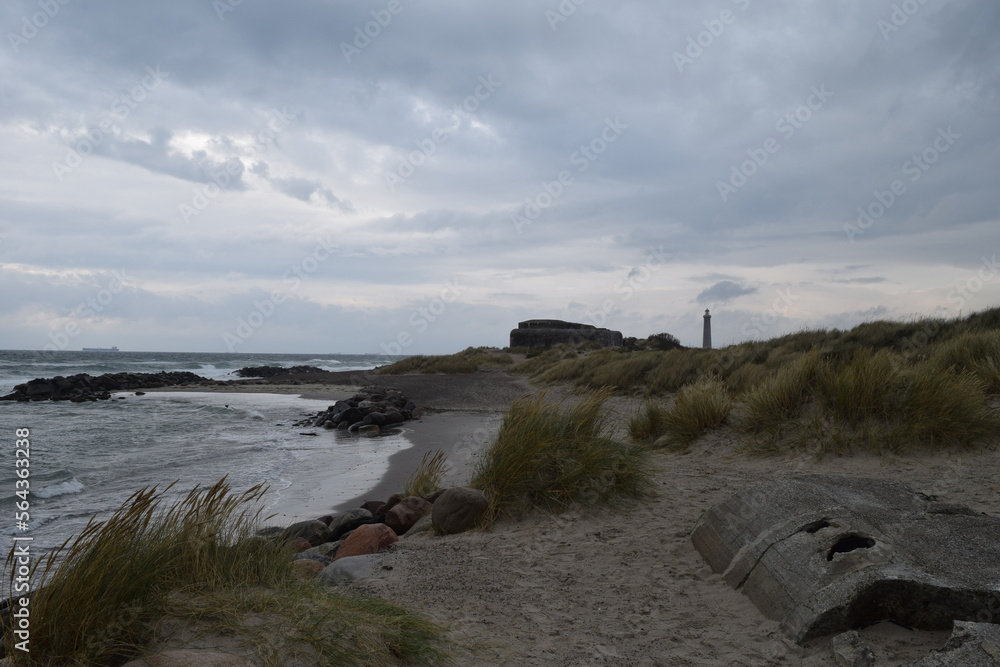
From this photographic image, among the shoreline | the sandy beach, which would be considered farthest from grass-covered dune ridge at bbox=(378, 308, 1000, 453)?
the shoreline

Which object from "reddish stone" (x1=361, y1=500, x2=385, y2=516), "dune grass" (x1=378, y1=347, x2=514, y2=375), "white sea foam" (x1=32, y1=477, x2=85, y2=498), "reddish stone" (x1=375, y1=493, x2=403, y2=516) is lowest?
"white sea foam" (x1=32, y1=477, x2=85, y2=498)

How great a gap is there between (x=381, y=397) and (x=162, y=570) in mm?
15066

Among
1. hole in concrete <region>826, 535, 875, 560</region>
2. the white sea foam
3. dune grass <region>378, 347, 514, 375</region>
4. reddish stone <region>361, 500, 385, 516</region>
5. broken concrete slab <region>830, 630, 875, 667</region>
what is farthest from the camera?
dune grass <region>378, 347, 514, 375</region>

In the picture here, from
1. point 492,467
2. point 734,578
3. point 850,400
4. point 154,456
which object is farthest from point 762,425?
point 154,456

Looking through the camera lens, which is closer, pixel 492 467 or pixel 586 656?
pixel 586 656

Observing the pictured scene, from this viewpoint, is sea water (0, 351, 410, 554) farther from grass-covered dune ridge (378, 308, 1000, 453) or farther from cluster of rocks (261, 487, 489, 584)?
grass-covered dune ridge (378, 308, 1000, 453)

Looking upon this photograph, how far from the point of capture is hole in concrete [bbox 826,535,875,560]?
126 inches

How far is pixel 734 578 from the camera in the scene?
12.1 feet

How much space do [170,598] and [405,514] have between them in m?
3.30

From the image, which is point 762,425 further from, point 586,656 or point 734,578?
point 586,656

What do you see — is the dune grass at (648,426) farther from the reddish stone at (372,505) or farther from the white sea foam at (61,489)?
the white sea foam at (61,489)

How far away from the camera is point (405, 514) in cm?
589

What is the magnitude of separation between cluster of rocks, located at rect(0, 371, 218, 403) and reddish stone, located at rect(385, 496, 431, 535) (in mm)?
21665

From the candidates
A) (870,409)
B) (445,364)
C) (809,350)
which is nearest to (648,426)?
(870,409)
